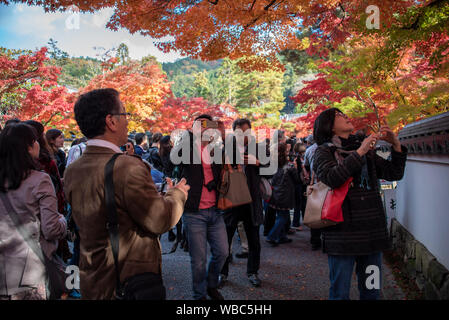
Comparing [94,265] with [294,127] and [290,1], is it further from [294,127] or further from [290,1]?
[294,127]

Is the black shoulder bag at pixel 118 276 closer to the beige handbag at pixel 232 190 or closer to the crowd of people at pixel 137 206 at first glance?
the crowd of people at pixel 137 206

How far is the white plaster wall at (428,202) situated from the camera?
3.15 m

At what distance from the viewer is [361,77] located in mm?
9656

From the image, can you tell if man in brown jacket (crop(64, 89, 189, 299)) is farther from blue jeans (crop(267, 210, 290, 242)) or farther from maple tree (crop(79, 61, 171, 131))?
maple tree (crop(79, 61, 171, 131))

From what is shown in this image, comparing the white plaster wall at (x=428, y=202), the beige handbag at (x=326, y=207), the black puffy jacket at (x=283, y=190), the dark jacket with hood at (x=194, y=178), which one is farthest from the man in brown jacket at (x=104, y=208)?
the black puffy jacket at (x=283, y=190)

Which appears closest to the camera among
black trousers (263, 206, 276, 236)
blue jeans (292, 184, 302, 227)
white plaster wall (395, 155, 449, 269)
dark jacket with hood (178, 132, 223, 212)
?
white plaster wall (395, 155, 449, 269)

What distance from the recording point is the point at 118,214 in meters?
1.61

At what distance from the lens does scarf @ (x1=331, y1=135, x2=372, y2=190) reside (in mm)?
2479

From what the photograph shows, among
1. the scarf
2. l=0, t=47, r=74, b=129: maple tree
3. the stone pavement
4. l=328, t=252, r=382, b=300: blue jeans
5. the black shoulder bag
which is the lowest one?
the stone pavement

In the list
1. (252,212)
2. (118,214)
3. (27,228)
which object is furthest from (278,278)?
(118,214)

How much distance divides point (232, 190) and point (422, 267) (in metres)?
2.31

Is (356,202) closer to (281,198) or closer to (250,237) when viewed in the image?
(250,237)

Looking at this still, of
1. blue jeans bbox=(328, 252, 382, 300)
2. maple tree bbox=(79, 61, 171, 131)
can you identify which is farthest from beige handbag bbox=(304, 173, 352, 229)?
maple tree bbox=(79, 61, 171, 131)

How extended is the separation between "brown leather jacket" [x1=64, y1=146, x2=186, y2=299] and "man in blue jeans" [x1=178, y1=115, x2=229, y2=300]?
1.73 metres
